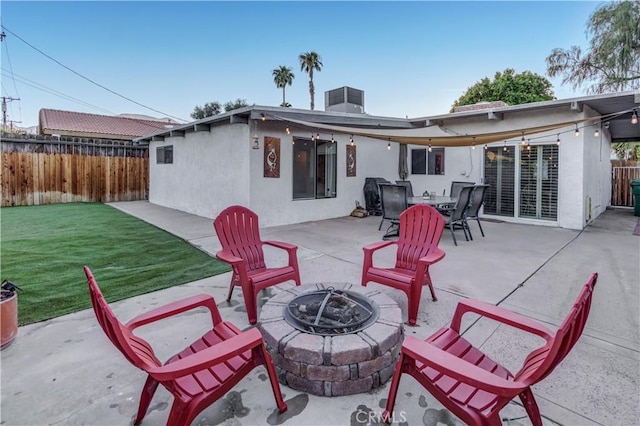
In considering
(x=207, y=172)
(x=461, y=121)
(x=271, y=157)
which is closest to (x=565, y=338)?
(x=271, y=157)

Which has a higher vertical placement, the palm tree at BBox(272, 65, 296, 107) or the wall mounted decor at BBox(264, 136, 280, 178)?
the palm tree at BBox(272, 65, 296, 107)

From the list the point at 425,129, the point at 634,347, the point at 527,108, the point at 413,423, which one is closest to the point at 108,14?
the point at 425,129

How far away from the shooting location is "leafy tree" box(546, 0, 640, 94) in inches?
428

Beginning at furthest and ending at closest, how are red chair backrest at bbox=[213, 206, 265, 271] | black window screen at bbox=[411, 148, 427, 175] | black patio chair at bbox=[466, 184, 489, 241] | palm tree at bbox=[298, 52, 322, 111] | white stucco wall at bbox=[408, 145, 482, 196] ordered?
palm tree at bbox=[298, 52, 322, 111] < black window screen at bbox=[411, 148, 427, 175] < white stucco wall at bbox=[408, 145, 482, 196] < black patio chair at bbox=[466, 184, 489, 241] < red chair backrest at bbox=[213, 206, 265, 271]

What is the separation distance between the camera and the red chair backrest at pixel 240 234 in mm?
3359

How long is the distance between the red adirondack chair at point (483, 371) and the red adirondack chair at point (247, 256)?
157cm

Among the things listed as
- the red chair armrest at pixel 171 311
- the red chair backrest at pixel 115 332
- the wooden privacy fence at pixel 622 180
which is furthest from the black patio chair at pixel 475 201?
the wooden privacy fence at pixel 622 180

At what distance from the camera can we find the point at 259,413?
179cm

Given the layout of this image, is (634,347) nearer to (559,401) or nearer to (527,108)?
(559,401)

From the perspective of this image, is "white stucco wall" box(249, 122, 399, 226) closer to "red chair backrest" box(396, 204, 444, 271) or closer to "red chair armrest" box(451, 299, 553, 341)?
"red chair backrest" box(396, 204, 444, 271)

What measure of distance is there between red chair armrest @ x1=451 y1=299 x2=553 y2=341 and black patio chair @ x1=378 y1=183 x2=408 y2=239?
4326 mm

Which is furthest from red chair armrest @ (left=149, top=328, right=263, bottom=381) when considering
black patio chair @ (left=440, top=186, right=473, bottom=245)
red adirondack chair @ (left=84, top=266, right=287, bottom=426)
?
black patio chair @ (left=440, top=186, right=473, bottom=245)

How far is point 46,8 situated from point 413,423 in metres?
13.6

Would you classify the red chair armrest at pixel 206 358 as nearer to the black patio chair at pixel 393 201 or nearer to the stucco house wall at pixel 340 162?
the stucco house wall at pixel 340 162
